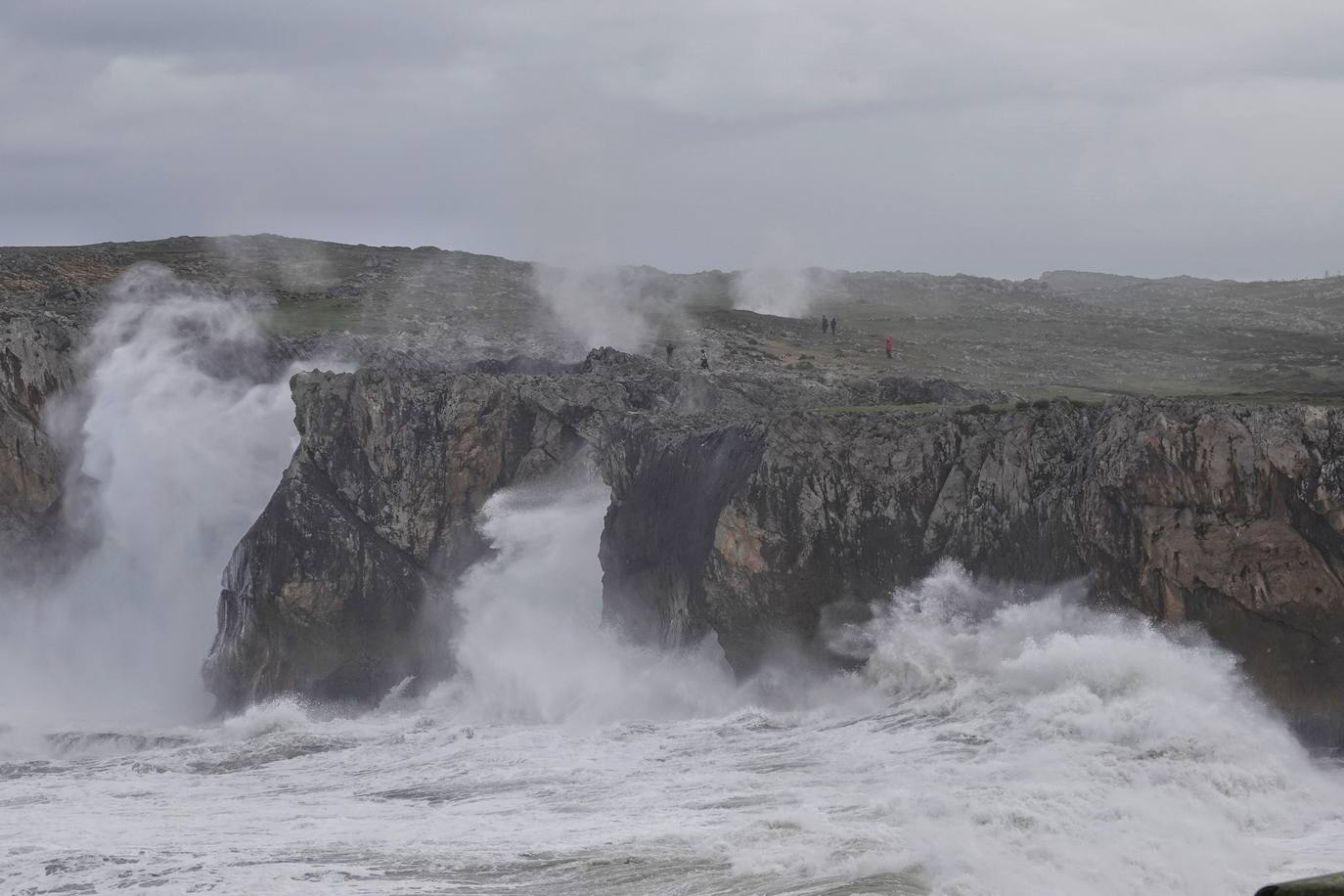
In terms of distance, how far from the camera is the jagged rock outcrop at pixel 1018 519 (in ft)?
107

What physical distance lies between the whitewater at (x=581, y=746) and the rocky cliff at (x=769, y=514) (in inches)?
36.0

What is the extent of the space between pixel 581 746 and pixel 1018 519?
433 inches

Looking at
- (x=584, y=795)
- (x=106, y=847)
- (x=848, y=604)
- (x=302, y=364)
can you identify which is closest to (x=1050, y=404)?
(x=848, y=604)

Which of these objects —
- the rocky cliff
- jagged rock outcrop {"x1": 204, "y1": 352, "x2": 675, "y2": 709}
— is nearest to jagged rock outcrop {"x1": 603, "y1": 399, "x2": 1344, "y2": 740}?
the rocky cliff

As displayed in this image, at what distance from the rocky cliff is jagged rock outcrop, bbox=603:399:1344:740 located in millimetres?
48

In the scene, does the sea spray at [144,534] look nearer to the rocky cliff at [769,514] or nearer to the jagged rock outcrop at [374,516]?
the jagged rock outcrop at [374,516]

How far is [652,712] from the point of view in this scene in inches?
1586

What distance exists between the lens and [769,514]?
38406 millimetres

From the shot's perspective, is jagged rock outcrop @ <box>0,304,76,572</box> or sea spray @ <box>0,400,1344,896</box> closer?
sea spray @ <box>0,400,1344,896</box>

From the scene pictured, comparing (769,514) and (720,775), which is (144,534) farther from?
(720,775)

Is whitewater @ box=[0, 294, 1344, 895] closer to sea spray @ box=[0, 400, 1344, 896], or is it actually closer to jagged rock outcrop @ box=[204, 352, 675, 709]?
sea spray @ box=[0, 400, 1344, 896]

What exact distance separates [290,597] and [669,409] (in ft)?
38.7

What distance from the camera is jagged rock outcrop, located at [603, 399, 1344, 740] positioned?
32.6 meters

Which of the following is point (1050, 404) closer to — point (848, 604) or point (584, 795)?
point (848, 604)
